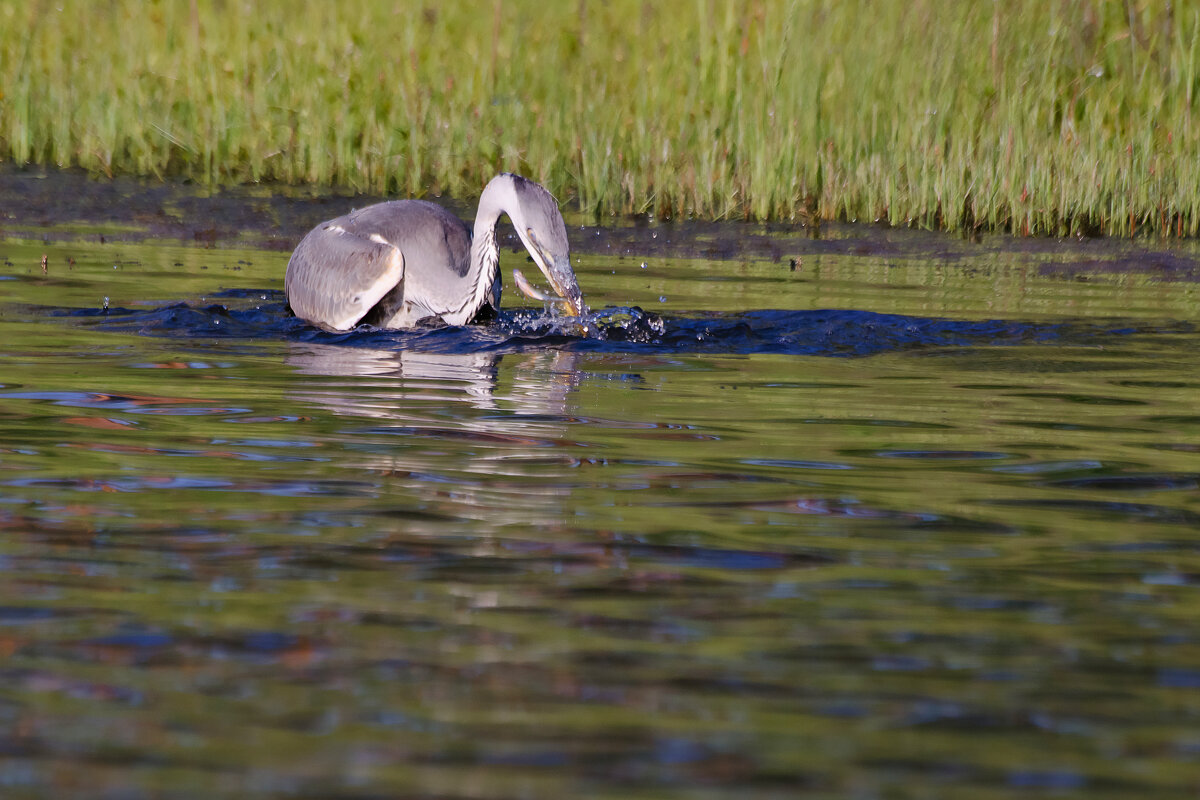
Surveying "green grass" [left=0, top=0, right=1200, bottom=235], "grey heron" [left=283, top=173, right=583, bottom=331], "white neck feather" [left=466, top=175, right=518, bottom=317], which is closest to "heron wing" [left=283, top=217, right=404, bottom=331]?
"grey heron" [left=283, top=173, right=583, bottom=331]

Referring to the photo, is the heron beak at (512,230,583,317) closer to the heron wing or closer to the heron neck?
the heron neck

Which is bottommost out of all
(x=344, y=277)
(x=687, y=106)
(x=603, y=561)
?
(x=603, y=561)

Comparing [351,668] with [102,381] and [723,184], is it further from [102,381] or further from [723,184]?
[723,184]

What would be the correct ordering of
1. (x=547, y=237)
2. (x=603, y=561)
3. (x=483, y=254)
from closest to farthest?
(x=603, y=561) → (x=547, y=237) → (x=483, y=254)

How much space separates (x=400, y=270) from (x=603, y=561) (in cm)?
442

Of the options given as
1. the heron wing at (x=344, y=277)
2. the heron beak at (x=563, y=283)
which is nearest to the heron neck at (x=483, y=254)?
the heron wing at (x=344, y=277)

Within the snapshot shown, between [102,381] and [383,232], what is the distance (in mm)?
2288

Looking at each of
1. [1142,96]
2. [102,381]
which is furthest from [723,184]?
[102,381]

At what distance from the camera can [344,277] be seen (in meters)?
7.81

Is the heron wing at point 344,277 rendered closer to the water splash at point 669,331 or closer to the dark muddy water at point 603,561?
the water splash at point 669,331

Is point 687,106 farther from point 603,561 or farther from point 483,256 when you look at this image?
point 603,561

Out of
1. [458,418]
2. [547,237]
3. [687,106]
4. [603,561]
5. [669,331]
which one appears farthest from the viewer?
[687,106]

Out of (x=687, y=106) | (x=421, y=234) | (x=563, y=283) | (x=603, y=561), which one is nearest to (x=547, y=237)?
(x=563, y=283)

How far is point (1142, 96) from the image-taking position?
11547 millimetres
